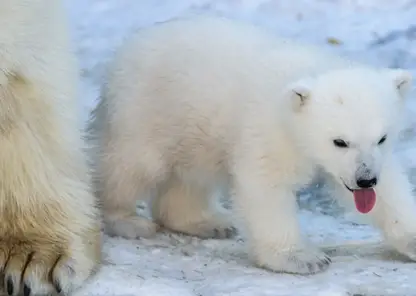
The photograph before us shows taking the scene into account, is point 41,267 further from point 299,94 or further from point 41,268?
point 299,94

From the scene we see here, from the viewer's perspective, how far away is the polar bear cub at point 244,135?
2051 millimetres

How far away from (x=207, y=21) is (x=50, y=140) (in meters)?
0.71

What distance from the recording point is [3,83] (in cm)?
184

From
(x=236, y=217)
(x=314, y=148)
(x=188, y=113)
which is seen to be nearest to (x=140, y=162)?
(x=188, y=113)

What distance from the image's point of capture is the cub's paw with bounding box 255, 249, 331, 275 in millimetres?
2033

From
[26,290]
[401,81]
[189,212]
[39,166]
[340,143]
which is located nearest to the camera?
[26,290]

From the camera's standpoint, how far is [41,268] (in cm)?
180

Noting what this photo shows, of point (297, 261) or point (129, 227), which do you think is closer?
point (297, 261)

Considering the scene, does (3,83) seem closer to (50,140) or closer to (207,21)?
(50,140)

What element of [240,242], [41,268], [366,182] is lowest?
[240,242]

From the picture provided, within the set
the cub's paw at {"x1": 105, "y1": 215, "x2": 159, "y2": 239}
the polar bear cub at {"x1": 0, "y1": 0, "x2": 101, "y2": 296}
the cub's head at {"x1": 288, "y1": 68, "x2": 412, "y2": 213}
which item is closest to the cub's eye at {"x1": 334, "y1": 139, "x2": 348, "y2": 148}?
the cub's head at {"x1": 288, "y1": 68, "x2": 412, "y2": 213}

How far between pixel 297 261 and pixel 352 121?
30cm

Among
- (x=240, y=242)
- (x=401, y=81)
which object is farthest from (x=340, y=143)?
(x=240, y=242)

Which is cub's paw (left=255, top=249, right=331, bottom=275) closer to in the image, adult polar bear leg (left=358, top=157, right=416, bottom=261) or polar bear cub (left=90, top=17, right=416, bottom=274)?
polar bear cub (left=90, top=17, right=416, bottom=274)
